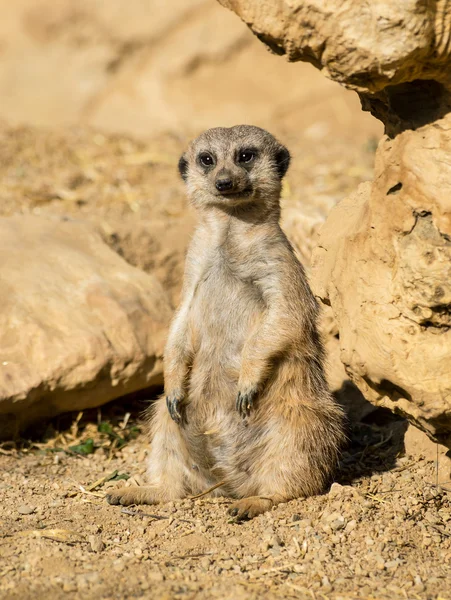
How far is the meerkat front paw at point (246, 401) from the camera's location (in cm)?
344

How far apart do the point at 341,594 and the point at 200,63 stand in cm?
769

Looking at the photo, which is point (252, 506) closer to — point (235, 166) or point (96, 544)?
point (96, 544)

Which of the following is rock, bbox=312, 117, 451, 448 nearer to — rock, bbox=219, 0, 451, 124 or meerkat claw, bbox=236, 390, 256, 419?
rock, bbox=219, 0, 451, 124

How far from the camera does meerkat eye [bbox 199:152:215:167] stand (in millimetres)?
3947

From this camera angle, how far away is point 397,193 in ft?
9.09

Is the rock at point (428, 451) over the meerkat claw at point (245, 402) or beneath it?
beneath

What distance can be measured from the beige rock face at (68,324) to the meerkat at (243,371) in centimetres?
50

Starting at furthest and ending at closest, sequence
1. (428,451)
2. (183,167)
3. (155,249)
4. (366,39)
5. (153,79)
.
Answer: (153,79) < (155,249) < (183,167) < (428,451) < (366,39)

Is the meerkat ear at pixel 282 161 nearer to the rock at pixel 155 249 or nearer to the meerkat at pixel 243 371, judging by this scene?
the meerkat at pixel 243 371

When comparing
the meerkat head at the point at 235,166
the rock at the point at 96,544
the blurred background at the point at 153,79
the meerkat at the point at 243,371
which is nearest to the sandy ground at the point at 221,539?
the rock at the point at 96,544

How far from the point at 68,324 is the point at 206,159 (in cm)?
113

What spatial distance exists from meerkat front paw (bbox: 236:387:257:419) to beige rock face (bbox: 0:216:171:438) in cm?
97

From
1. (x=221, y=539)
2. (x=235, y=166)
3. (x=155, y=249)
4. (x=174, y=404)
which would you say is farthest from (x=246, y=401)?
(x=155, y=249)

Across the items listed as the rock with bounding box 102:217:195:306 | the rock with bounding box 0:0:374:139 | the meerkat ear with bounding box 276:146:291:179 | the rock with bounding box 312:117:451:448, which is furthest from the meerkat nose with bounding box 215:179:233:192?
the rock with bounding box 0:0:374:139
